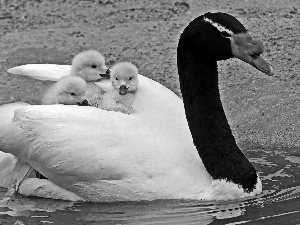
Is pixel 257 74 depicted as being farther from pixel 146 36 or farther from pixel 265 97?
pixel 146 36

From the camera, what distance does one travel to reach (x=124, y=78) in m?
7.54

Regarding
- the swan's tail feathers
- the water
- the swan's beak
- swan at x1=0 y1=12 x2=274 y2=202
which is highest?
the swan's tail feathers

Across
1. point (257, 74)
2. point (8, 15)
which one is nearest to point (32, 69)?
point (257, 74)

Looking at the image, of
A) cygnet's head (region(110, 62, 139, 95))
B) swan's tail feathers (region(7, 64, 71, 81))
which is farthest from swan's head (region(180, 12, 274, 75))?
swan's tail feathers (region(7, 64, 71, 81))

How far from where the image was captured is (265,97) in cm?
955

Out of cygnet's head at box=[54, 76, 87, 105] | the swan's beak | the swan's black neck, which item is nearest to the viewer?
the swan's beak

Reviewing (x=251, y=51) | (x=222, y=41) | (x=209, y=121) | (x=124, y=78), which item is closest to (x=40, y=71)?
(x=124, y=78)

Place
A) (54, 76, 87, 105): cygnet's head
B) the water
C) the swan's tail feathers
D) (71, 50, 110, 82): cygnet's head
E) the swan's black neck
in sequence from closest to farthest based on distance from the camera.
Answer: the water, the swan's black neck, (54, 76, 87, 105): cygnet's head, the swan's tail feathers, (71, 50, 110, 82): cygnet's head

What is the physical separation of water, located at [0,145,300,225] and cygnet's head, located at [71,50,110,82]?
1227 mm

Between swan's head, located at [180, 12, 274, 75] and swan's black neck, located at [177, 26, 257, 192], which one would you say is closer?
swan's head, located at [180, 12, 274, 75]

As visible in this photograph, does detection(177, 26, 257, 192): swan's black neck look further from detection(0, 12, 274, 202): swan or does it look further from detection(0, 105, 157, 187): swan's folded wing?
detection(0, 105, 157, 187): swan's folded wing

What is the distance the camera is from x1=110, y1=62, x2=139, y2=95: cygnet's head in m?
7.51

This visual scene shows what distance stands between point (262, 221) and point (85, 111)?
1.54 m

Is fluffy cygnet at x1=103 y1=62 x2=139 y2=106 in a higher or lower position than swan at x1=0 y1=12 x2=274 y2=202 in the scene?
higher
